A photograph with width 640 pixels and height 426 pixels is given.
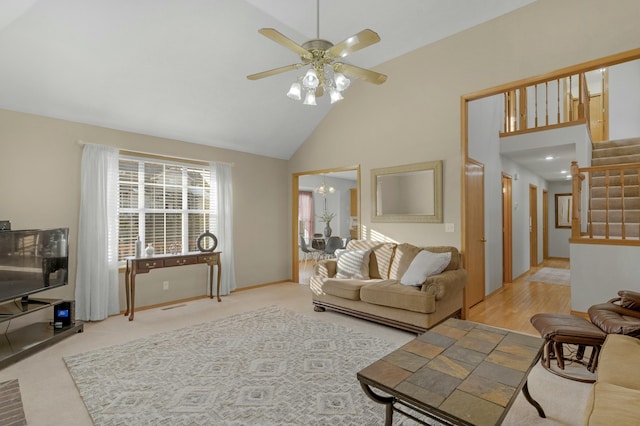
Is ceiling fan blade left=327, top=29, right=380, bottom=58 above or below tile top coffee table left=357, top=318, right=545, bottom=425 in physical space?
above

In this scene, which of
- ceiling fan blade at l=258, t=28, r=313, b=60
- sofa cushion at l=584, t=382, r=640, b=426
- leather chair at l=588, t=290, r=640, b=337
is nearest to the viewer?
sofa cushion at l=584, t=382, r=640, b=426

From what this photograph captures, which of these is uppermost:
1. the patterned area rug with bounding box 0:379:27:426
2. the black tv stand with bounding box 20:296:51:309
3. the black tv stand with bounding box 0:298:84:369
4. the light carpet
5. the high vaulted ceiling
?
the high vaulted ceiling

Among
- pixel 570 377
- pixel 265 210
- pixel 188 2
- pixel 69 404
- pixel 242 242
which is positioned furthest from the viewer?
pixel 265 210

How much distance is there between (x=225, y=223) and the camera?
210 inches

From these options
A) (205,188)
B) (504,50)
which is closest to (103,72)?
(205,188)

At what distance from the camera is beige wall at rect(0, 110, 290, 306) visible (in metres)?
3.55

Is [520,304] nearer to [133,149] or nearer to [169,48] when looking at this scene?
[169,48]

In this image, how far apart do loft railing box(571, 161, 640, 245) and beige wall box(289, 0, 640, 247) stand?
1.40 m

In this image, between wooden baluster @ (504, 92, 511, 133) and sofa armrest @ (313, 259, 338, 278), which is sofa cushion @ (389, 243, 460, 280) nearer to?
sofa armrest @ (313, 259, 338, 278)

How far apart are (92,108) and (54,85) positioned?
447mm

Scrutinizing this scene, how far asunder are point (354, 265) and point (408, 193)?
1.26 meters

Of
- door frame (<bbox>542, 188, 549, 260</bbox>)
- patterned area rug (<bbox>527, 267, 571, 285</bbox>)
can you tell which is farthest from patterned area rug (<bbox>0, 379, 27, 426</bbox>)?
door frame (<bbox>542, 188, 549, 260</bbox>)

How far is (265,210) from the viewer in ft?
19.9

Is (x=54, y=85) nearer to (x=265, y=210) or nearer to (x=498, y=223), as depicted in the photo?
(x=265, y=210)
